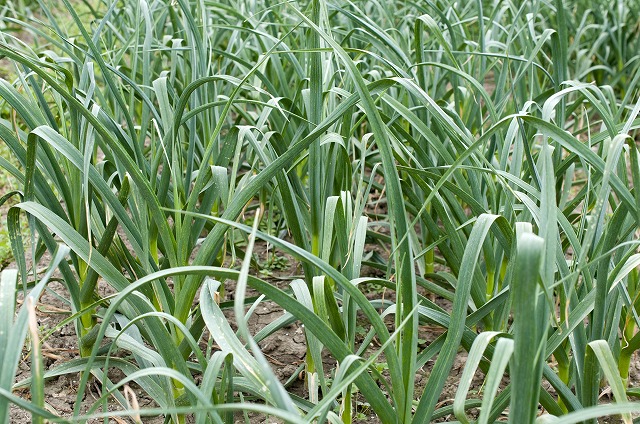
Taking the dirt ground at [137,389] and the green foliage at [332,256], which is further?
the dirt ground at [137,389]

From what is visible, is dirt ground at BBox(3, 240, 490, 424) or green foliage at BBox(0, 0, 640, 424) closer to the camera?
green foliage at BBox(0, 0, 640, 424)

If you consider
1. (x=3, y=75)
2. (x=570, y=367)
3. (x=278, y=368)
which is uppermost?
(x=3, y=75)

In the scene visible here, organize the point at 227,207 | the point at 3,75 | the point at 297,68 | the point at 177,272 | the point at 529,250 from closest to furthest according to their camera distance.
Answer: the point at 529,250
the point at 177,272
the point at 227,207
the point at 297,68
the point at 3,75

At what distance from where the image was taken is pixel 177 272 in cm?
102

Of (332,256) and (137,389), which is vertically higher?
(332,256)

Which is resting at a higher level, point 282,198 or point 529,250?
point 529,250

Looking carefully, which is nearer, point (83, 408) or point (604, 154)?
point (604, 154)

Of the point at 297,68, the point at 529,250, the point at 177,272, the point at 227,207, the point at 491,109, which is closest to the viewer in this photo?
the point at 529,250

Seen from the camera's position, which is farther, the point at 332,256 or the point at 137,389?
the point at 332,256

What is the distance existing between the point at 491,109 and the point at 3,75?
2959 millimetres

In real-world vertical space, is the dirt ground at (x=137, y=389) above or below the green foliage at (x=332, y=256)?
below

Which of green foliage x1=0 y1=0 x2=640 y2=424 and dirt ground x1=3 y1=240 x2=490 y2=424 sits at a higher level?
green foliage x1=0 y1=0 x2=640 y2=424

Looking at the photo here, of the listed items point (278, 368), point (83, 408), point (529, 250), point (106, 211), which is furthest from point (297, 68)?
point (529, 250)

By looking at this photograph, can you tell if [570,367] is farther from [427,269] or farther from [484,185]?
[427,269]
